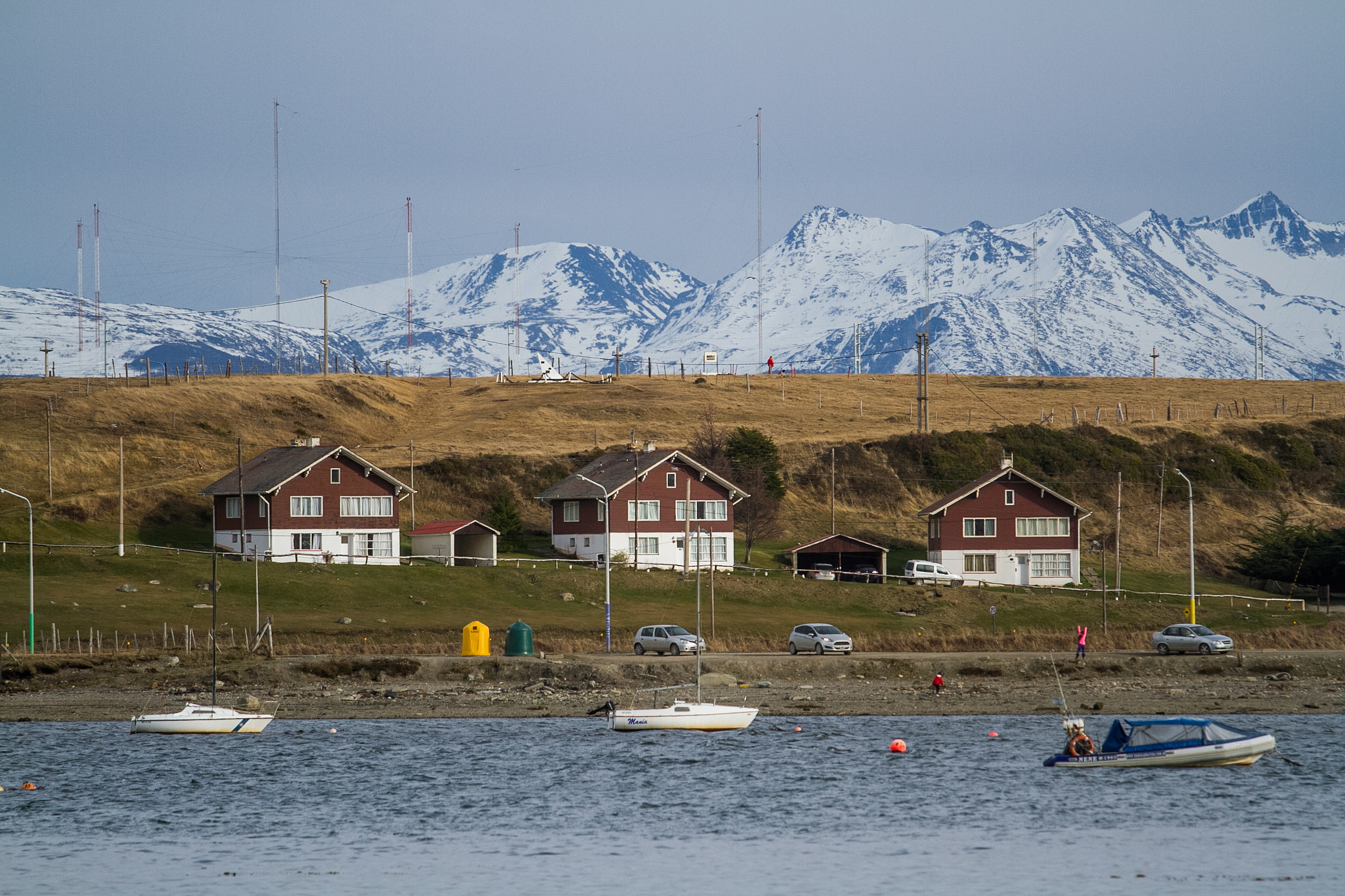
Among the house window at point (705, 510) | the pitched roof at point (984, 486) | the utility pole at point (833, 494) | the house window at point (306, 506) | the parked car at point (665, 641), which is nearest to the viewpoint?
the parked car at point (665, 641)

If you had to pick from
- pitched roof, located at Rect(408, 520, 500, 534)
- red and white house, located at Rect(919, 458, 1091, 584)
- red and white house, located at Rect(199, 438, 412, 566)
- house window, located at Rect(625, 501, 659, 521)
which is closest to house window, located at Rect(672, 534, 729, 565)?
house window, located at Rect(625, 501, 659, 521)

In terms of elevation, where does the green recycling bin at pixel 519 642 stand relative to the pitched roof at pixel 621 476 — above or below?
below

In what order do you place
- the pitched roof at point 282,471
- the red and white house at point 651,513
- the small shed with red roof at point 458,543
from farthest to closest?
the red and white house at point 651,513 < the small shed with red roof at point 458,543 < the pitched roof at point 282,471

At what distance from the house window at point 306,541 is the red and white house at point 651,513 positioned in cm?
1576

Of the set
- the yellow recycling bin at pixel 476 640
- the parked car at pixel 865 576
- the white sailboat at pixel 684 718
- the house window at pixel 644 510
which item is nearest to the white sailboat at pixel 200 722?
the yellow recycling bin at pixel 476 640

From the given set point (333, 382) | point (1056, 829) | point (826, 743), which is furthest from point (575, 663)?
point (333, 382)

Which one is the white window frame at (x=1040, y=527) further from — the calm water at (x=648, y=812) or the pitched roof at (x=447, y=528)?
the calm water at (x=648, y=812)

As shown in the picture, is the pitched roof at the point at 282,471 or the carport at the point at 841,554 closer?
the pitched roof at the point at 282,471

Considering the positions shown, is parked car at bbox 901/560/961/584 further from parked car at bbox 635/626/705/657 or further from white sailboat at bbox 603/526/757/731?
white sailboat at bbox 603/526/757/731

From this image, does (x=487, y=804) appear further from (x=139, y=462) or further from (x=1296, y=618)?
(x=139, y=462)

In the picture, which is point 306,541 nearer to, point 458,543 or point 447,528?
point 447,528

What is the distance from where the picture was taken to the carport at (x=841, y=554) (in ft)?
329

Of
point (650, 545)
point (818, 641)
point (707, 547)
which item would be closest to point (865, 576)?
point (707, 547)

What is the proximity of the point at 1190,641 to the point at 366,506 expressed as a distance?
180 feet
